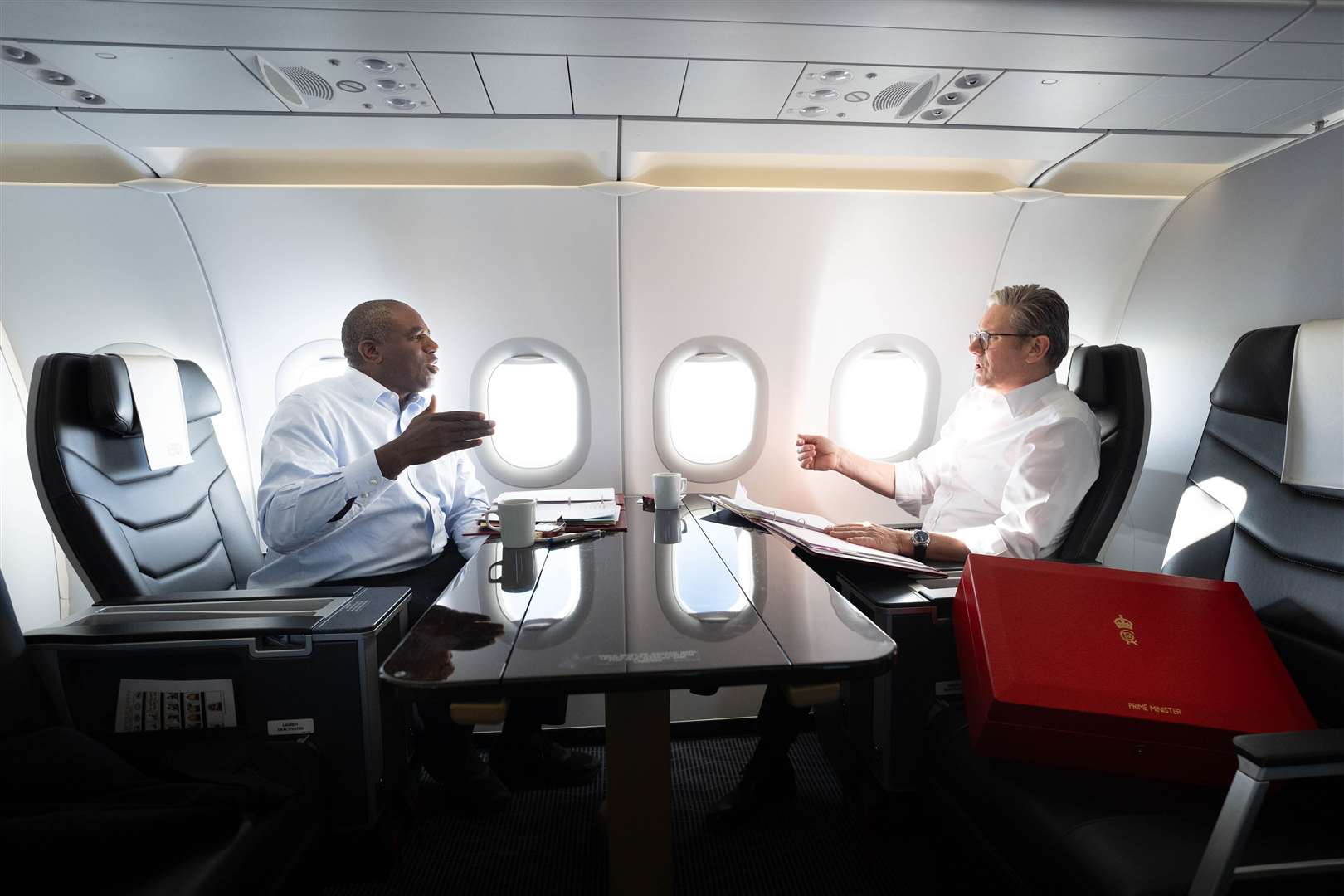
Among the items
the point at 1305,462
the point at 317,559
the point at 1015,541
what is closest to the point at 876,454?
the point at 1015,541

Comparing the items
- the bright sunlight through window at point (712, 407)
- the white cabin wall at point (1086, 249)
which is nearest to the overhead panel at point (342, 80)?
the bright sunlight through window at point (712, 407)

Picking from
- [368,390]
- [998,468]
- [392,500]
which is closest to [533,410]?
[368,390]

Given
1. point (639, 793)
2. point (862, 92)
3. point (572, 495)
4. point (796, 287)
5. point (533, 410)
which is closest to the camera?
point (639, 793)

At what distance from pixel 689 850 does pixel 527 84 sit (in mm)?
2321

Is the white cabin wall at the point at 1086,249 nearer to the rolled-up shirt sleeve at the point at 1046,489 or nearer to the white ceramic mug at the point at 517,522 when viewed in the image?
the rolled-up shirt sleeve at the point at 1046,489

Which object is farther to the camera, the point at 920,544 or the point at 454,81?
the point at 920,544

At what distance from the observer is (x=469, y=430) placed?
1.93 meters

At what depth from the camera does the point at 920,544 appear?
201 cm

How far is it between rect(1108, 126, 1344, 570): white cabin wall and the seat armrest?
220 centimetres

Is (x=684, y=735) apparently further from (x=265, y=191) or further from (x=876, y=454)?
(x=265, y=191)

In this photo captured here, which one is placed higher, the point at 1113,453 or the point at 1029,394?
the point at 1029,394

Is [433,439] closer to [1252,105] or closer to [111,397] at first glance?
[111,397]

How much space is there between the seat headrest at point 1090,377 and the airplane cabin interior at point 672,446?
2 cm

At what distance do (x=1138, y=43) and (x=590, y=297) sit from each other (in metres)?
2.10
